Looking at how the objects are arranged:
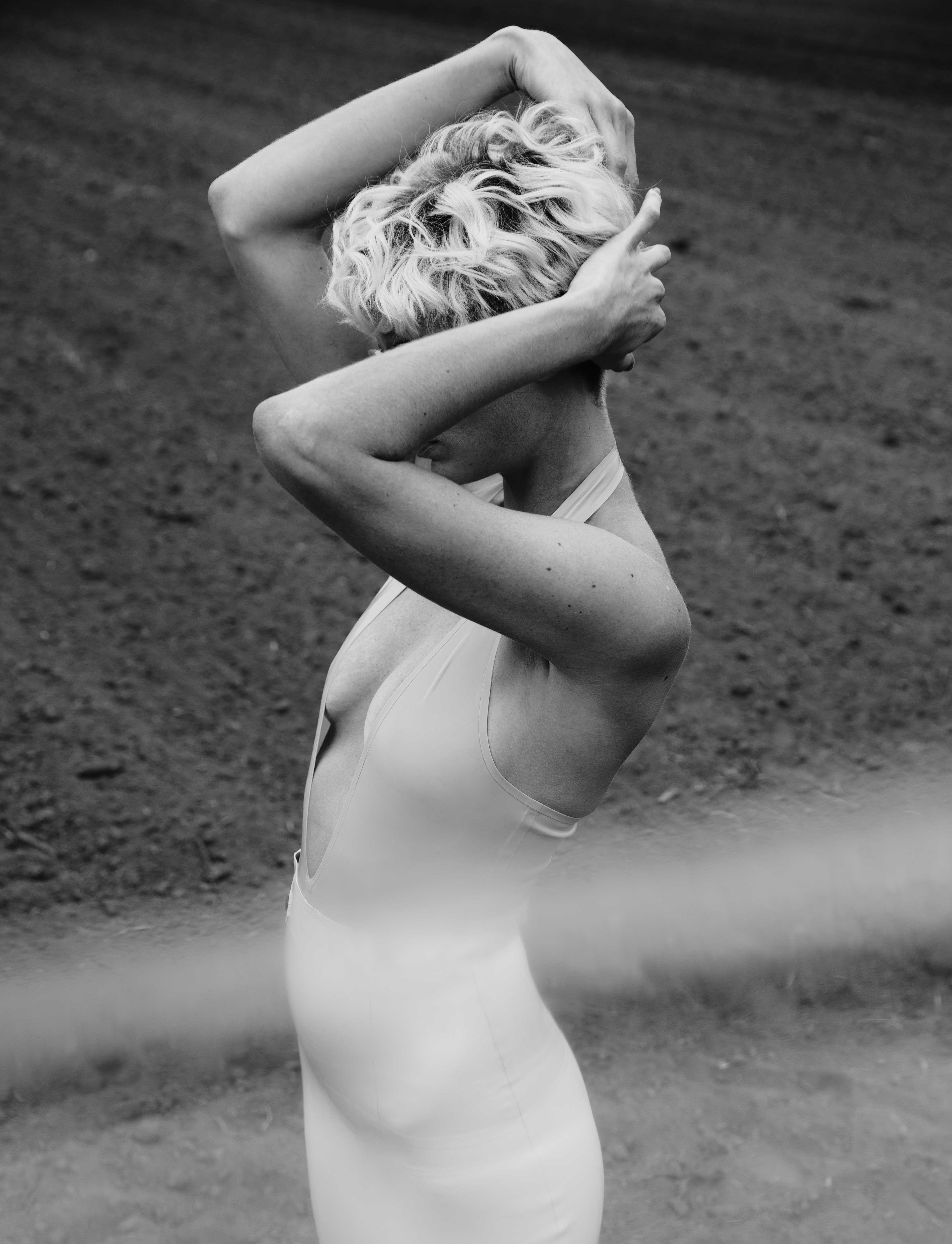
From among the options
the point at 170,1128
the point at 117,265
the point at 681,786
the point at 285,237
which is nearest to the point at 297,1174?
the point at 170,1128

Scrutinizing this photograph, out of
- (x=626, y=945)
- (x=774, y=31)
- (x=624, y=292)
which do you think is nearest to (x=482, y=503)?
(x=624, y=292)

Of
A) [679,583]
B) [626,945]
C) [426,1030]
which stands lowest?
[626,945]

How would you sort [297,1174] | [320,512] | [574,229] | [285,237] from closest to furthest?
[320,512] → [574,229] → [285,237] → [297,1174]

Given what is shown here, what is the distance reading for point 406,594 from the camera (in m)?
1.94

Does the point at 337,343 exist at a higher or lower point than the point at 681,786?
higher

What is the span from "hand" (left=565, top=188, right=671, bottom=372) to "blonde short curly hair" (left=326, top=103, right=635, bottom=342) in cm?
3

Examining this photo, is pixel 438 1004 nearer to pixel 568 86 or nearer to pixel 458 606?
pixel 458 606

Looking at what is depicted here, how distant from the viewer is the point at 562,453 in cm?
170

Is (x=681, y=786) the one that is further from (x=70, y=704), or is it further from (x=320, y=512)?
(x=320, y=512)

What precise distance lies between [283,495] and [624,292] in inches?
180

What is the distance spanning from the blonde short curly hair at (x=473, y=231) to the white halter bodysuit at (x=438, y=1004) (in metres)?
0.27

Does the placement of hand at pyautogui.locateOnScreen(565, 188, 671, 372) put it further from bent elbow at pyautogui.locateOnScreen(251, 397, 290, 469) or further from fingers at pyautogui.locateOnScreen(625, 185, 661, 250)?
bent elbow at pyautogui.locateOnScreen(251, 397, 290, 469)

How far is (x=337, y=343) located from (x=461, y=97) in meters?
0.46

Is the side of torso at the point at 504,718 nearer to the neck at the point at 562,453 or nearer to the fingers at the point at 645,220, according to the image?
the neck at the point at 562,453
